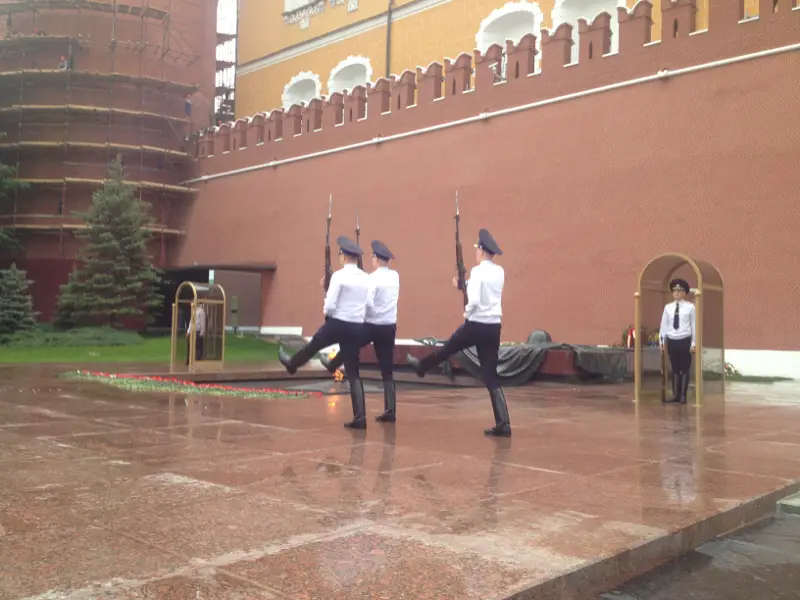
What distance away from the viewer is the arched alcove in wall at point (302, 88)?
27.0 m

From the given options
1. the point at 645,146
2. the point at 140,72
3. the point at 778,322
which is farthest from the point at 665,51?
the point at 140,72

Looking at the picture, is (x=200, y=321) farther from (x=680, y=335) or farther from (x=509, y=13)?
(x=509, y=13)

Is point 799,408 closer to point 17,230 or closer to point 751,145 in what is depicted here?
point 751,145

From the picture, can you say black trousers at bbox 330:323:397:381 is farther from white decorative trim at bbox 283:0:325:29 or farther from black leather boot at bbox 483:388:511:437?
white decorative trim at bbox 283:0:325:29

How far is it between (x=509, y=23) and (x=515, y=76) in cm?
529

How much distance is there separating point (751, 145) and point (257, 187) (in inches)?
560

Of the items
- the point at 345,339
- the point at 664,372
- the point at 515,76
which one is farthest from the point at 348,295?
the point at 515,76

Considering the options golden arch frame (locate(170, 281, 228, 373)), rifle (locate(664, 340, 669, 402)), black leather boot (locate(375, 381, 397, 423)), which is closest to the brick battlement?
rifle (locate(664, 340, 669, 402))

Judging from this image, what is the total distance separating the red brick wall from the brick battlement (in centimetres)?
5

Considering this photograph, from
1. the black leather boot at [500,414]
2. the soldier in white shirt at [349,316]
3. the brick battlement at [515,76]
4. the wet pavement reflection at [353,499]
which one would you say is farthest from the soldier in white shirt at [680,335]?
the brick battlement at [515,76]

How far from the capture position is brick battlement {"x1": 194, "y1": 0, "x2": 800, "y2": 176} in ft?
45.5

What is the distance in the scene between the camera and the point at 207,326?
1462cm

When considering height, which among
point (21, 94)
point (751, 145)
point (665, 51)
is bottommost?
point (751, 145)

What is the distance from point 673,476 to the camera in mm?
4539
